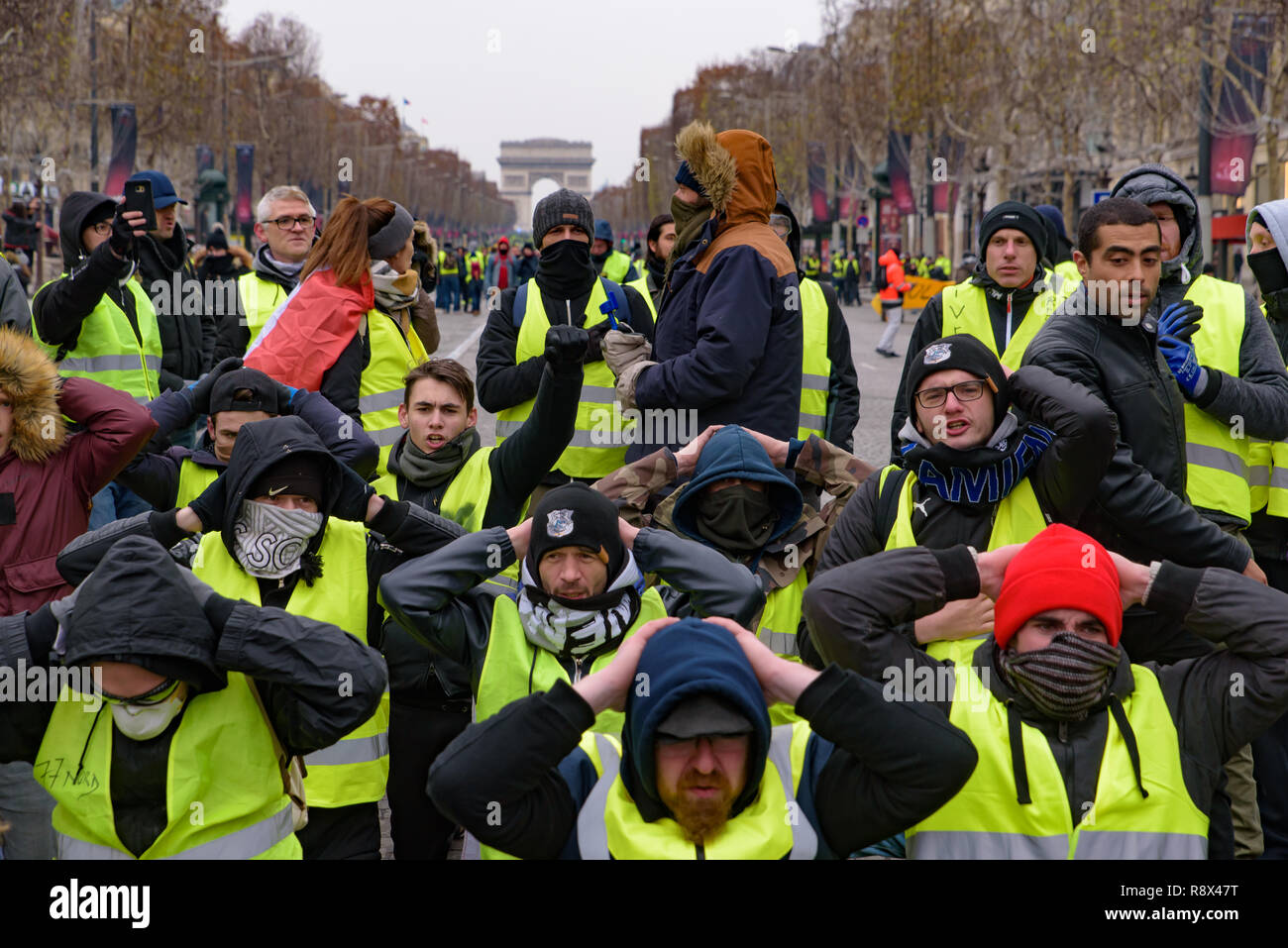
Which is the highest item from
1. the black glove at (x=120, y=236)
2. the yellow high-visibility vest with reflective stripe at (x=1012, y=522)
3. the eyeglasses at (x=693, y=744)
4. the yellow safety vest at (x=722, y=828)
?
the black glove at (x=120, y=236)

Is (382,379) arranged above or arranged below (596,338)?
below

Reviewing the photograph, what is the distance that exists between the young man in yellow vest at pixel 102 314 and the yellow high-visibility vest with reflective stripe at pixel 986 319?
3413 mm

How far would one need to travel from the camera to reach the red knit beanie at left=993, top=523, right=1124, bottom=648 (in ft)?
10.8

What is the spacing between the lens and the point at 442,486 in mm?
5062

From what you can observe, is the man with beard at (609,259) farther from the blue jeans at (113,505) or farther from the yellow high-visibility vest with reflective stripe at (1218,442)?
the yellow high-visibility vest with reflective stripe at (1218,442)

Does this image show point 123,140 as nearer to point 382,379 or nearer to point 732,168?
point 382,379

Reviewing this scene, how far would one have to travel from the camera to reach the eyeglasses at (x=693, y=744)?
119 inches

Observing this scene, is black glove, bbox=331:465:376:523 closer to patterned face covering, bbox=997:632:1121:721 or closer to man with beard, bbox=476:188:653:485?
patterned face covering, bbox=997:632:1121:721

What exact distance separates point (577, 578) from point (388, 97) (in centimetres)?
10348

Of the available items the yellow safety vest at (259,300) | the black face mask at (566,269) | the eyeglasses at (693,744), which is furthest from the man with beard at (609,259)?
the eyeglasses at (693,744)

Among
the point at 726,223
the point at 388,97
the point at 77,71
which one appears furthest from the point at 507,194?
the point at 726,223

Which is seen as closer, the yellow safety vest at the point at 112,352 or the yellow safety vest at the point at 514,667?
the yellow safety vest at the point at 514,667

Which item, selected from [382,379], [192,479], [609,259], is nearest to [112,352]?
[382,379]

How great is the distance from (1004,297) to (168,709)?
4.09 meters
